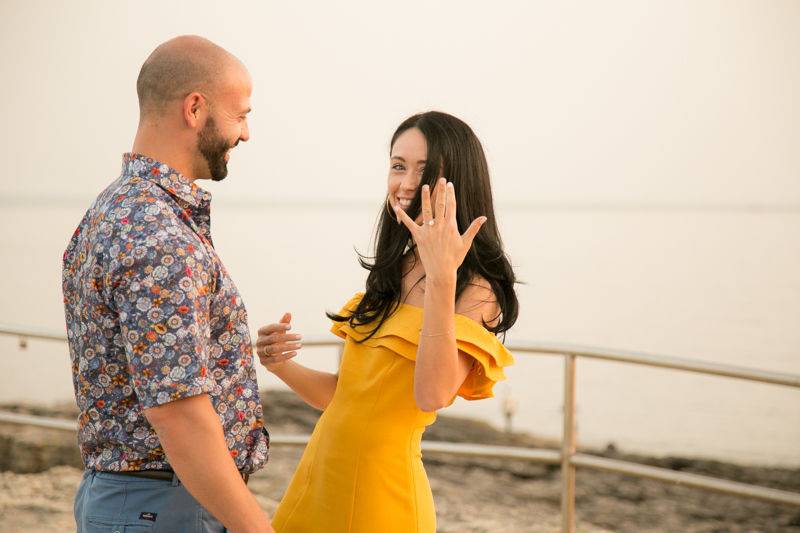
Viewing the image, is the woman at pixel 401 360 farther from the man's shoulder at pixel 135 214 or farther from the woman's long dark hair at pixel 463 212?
the man's shoulder at pixel 135 214

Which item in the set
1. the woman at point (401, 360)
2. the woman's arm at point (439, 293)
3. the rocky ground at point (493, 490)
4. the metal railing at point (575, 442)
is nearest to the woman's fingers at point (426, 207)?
the woman's arm at point (439, 293)

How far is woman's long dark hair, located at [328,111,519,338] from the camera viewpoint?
6.38 feet

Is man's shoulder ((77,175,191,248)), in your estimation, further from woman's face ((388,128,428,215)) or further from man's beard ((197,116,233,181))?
woman's face ((388,128,428,215))

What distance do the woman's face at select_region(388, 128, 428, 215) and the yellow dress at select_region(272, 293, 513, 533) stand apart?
0.82ft

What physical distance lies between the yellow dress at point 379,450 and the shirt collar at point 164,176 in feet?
1.99

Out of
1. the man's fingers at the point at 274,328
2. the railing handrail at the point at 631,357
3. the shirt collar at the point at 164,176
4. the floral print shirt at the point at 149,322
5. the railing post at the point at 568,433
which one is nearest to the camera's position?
the floral print shirt at the point at 149,322

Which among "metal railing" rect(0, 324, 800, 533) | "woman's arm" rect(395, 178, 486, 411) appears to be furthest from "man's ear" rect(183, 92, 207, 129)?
"metal railing" rect(0, 324, 800, 533)

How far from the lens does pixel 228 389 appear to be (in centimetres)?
157

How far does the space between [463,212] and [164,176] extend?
2.34 ft

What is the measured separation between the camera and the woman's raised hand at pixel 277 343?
2061mm

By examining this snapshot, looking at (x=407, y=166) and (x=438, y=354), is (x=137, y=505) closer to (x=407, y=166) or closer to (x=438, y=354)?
(x=438, y=354)

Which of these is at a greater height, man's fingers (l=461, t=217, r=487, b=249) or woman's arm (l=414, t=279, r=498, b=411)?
man's fingers (l=461, t=217, r=487, b=249)

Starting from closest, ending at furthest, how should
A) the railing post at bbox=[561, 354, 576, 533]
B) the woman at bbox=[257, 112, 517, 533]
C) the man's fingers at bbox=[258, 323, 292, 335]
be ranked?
the woman at bbox=[257, 112, 517, 533] → the man's fingers at bbox=[258, 323, 292, 335] → the railing post at bbox=[561, 354, 576, 533]

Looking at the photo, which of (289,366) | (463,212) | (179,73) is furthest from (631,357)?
(179,73)
